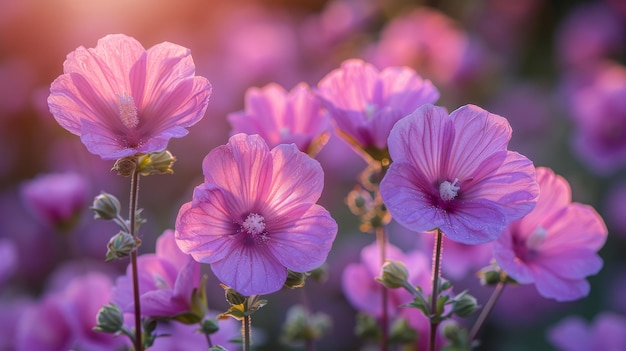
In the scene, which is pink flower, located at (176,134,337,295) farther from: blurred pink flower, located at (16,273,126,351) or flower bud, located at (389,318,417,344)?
blurred pink flower, located at (16,273,126,351)

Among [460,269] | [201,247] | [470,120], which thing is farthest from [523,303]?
[201,247]

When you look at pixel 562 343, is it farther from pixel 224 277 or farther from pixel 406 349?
pixel 224 277

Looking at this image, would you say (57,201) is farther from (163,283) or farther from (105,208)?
(105,208)

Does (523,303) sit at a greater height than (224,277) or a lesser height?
lesser

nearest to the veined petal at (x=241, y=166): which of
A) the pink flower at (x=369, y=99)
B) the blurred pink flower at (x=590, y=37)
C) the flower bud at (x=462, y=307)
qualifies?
the pink flower at (x=369, y=99)

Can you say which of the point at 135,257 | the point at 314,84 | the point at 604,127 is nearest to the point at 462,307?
the point at 135,257

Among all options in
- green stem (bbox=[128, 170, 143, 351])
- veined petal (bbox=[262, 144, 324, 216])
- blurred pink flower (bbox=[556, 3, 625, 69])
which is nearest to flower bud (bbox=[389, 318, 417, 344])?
veined petal (bbox=[262, 144, 324, 216])
